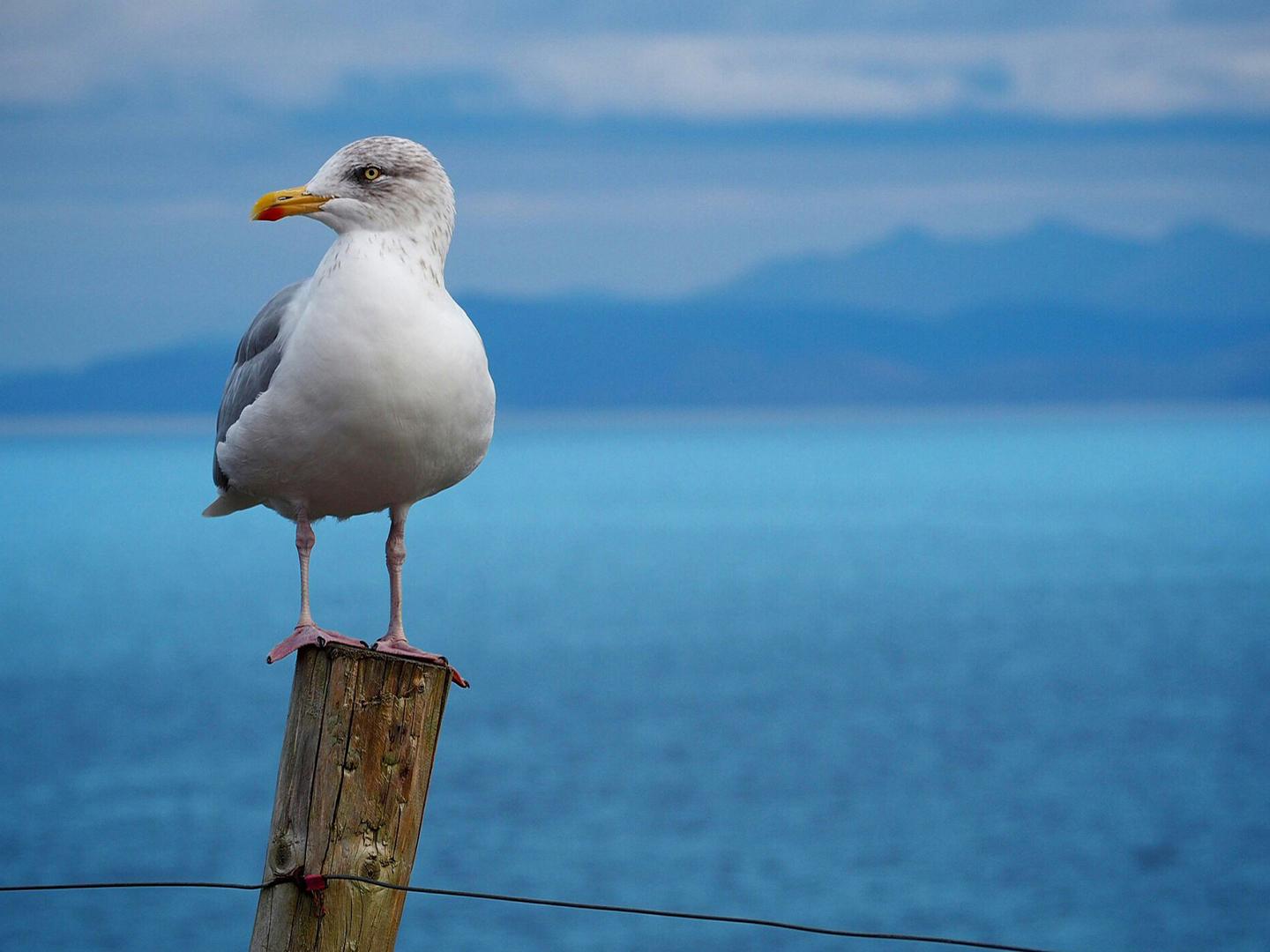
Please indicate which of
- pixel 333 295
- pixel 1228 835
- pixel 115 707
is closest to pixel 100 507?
pixel 115 707

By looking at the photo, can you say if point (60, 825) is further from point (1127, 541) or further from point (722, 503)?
point (722, 503)

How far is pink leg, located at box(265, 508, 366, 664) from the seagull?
0.01 metres

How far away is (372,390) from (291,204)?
814 millimetres

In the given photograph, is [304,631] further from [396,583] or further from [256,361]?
[256,361]

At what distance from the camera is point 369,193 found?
561 cm

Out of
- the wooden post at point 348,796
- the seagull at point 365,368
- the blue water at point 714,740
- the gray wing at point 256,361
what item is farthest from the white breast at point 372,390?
the blue water at point 714,740

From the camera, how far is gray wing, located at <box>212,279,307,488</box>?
563cm

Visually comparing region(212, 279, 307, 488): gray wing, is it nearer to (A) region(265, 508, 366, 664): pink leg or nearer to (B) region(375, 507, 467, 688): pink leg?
(A) region(265, 508, 366, 664): pink leg

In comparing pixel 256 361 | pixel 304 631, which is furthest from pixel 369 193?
pixel 304 631

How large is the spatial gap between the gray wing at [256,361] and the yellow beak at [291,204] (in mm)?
256

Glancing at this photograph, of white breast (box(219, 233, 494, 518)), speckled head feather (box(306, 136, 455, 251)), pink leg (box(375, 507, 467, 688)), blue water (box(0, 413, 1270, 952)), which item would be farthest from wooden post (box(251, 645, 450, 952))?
blue water (box(0, 413, 1270, 952))

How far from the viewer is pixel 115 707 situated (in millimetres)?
51875

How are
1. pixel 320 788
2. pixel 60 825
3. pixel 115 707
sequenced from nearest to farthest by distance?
1. pixel 320 788
2. pixel 60 825
3. pixel 115 707

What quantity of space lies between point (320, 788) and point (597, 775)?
3932cm
